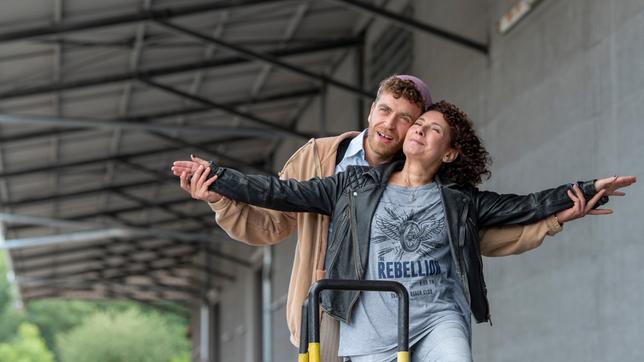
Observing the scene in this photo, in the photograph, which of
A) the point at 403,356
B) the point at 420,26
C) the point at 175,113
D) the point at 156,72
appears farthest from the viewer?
the point at 175,113

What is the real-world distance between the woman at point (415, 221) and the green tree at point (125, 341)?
56887 mm

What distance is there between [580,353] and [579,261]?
2.20ft

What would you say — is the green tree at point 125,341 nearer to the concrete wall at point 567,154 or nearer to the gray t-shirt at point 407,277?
the concrete wall at point 567,154

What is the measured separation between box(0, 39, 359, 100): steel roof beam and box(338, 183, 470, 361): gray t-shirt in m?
11.5

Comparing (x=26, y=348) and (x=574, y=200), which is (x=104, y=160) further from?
(x=26, y=348)

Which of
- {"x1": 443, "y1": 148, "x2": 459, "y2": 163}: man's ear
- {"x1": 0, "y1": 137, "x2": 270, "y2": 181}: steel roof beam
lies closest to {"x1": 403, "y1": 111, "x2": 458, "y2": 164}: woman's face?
{"x1": 443, "y1": 148, "x2": 459, "y2": 163}: man's ear

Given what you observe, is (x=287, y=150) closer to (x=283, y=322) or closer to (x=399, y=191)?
(x=283, y=322)

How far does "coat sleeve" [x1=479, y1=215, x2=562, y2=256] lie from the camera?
11.1 feet

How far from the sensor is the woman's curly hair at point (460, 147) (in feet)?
11.2

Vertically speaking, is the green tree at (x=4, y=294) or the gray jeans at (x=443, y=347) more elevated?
the green tree at (x=4, y=294)

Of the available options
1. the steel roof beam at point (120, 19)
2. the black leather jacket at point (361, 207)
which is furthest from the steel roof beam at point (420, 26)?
the black leather jacket at point (361, 207)

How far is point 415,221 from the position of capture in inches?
129

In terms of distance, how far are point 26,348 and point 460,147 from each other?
215 feet

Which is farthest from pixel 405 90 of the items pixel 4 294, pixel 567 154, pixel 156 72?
pixel 4 294
